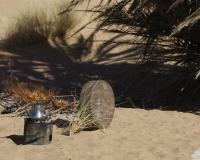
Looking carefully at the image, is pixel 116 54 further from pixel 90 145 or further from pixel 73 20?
pixel 90 145

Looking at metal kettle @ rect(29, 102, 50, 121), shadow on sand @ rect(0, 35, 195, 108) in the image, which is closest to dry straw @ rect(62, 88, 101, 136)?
metal kettle @ rect(29, 102, 50, 121)

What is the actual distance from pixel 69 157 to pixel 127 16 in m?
4.20

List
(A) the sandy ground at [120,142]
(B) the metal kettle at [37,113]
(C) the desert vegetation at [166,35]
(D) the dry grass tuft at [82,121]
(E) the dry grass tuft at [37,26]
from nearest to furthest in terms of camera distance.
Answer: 1. (A) the sandy ground at [120,142]
2. (B) the metal kettle at [37,113]
3. (D) the dry grass tuft at [82,121]
4. (C) the desert vegetation at [166,35]
5. (E) the dry grass tuft at [37,26]

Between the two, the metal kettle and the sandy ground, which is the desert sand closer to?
the sandy ground

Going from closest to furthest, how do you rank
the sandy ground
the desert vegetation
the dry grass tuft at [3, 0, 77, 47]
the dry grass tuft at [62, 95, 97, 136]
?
the sandy ground, the dry grass tuft at [62, 95, 97, 136], the desert vegetation, the dry grass tuft at [3, 0, 77, 47]

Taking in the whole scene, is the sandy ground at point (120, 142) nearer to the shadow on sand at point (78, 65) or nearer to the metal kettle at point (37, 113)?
the metal kettle at point (37, 113)

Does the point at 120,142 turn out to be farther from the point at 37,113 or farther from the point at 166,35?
the point at 166,35

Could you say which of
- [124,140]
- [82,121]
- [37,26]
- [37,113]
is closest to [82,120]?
[82,121]

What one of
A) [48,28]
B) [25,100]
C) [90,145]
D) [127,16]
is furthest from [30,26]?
[90,145]

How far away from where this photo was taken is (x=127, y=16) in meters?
9.58

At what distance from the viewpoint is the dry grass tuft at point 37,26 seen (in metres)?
15.5

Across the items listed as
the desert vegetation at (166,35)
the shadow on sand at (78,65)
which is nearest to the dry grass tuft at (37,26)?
the shadow on sand at (78,65)

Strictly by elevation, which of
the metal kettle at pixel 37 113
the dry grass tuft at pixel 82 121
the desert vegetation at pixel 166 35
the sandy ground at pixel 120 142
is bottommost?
the sandy ground at pixel 120 142

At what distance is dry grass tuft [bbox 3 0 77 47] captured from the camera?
1553 cm
